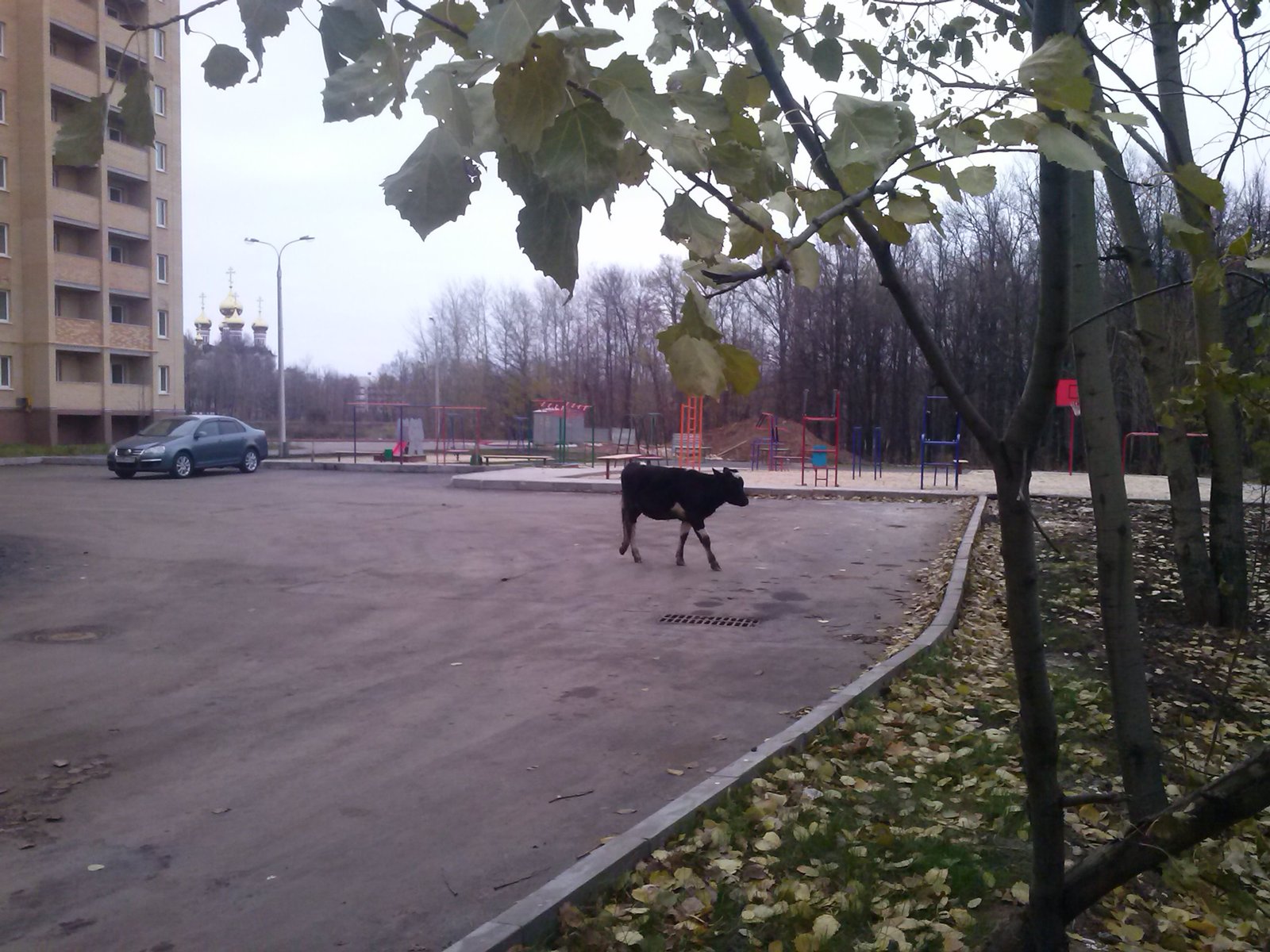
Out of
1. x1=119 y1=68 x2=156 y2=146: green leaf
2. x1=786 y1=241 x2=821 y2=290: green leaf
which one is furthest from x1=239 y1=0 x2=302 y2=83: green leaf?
x1=786 y1=241 x2=821 y2=290: green leaf

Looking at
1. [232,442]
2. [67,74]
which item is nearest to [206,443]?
[232,442]

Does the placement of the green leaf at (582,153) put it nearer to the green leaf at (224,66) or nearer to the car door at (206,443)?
the green leaf at (224,66)

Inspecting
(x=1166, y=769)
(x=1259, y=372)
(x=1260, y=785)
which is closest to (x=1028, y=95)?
(x=1260, y=785)

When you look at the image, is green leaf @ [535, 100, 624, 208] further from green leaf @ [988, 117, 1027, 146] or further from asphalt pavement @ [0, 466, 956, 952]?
asphalt pavement @ [0, 466, 956, 952]

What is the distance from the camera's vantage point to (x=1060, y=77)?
1.78 meters

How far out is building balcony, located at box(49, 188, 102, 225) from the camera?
41.8m

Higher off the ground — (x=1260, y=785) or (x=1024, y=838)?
(x=1260, y=785)

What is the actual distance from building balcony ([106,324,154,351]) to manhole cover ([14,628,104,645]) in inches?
1607

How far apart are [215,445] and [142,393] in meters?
22.0

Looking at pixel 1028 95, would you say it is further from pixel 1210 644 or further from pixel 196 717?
pixel 1210 644

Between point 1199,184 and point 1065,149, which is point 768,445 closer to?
point 1199,184

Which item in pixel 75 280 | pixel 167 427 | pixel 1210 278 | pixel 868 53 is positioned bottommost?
pixel 1210 278

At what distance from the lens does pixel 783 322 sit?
46.7 meters

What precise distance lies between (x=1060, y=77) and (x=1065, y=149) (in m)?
0.14
